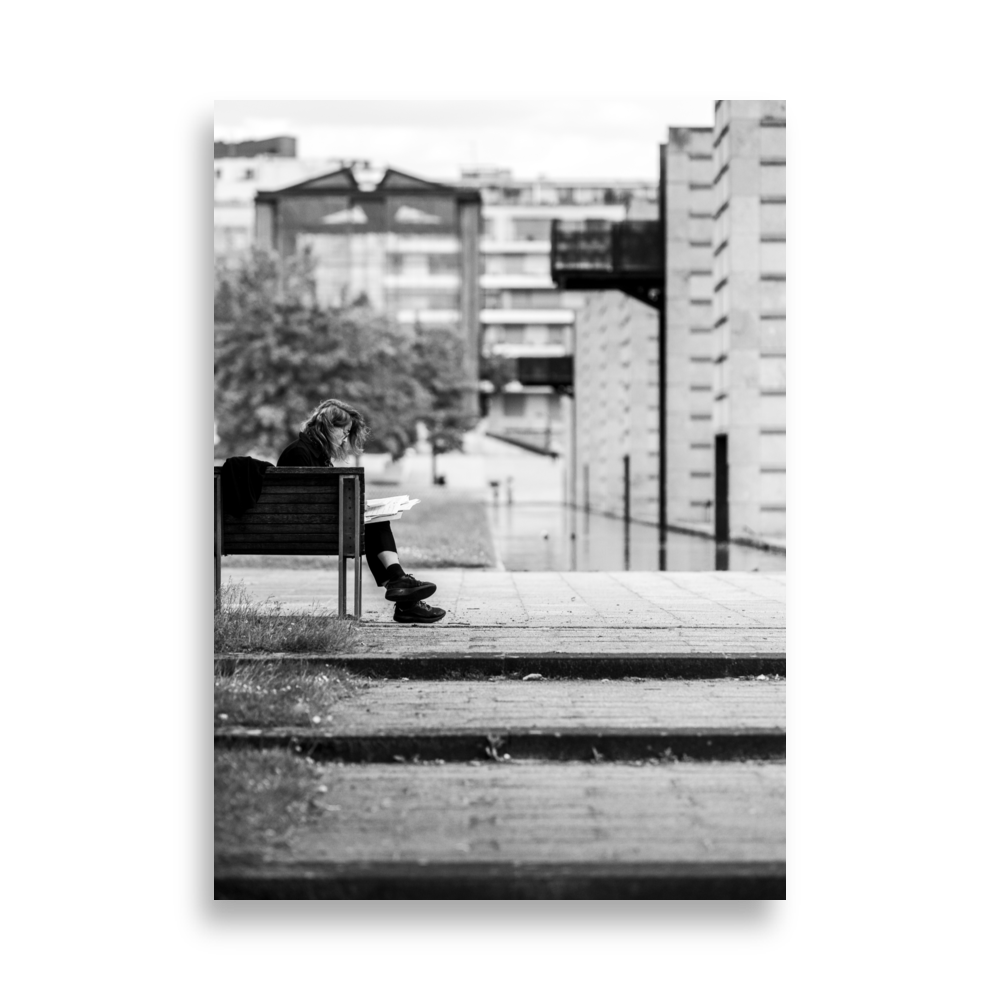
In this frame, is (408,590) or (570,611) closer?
(408,590)

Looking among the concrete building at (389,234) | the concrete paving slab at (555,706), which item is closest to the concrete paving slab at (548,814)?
the concrete paving slab at (555,706)

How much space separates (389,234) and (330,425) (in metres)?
89.0

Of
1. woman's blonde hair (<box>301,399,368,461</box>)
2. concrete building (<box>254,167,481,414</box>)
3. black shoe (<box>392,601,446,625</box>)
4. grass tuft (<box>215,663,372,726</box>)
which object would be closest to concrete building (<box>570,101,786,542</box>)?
woman's blonde hair (<box>301,399,368,461</box>)

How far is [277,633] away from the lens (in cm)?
713

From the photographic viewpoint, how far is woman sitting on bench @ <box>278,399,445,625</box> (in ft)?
26.6

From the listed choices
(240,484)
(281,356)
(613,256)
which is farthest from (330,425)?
(281,356)

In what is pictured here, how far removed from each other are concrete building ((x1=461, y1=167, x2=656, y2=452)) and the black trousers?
9416 centimetres

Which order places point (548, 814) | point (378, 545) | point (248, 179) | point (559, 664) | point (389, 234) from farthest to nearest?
point (248, 179)
point (389, 234)
point (378, 545)
point (559, 664)
point (548, 814)

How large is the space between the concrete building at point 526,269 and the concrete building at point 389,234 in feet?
21.2

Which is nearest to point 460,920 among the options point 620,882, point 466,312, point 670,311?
point 620,882

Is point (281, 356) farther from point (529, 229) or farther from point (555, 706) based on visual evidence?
point (529, 229)

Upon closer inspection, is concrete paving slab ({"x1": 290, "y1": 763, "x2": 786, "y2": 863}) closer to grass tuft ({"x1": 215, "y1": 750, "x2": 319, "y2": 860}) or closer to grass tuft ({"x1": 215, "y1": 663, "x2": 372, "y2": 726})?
grass tuft ({"x1": 215, "y1": 750, "x2": 319, "y2": 860})
